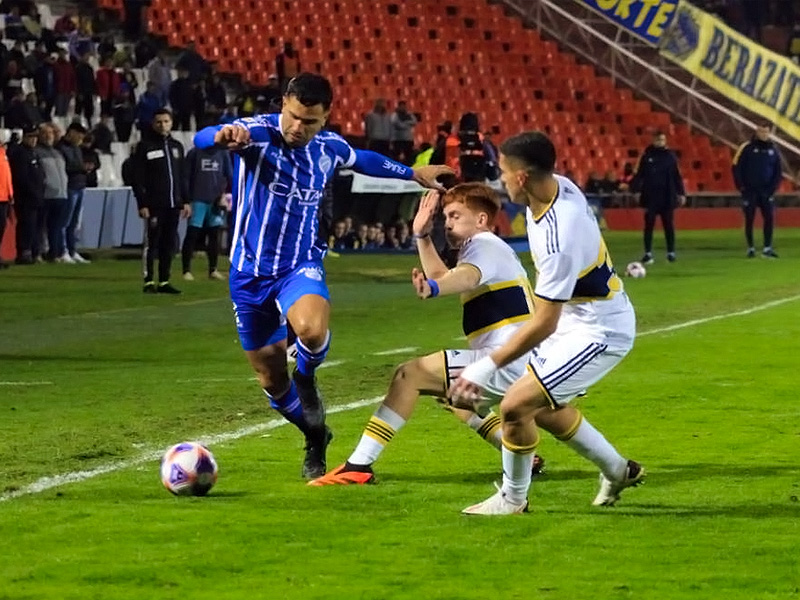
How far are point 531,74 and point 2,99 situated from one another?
54.5ft

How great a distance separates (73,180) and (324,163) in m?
18.3

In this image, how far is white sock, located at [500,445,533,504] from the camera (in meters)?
7.77

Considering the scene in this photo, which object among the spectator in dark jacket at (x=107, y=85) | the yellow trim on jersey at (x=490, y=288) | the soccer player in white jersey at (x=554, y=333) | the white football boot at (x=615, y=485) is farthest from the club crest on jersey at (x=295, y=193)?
the spectator in dark jacket at (x=107, y=85)

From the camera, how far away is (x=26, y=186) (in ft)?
84.8

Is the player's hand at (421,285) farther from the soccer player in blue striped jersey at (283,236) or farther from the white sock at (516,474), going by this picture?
the soccer player in blue striped jersey at (283,236)

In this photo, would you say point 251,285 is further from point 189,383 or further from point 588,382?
point 189,383

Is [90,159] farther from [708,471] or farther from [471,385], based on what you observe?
[471,385]

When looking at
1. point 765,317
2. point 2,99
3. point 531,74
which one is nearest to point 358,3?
point 531,74

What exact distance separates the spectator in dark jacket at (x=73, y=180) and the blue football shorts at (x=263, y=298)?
18056 millimetres

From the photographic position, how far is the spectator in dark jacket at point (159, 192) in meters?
21.7

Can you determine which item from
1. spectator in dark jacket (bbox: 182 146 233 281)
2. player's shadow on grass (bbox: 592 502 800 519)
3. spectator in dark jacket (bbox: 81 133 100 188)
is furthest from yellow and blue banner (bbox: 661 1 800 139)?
player's shadow on grass (bbox: 592 502 800 519)

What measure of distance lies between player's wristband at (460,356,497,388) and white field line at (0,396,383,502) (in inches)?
85.1

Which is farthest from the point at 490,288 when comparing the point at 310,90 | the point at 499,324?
the point at 310,90

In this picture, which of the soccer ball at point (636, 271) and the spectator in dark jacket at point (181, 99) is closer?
→ the soccer ball at point (636, 271)
